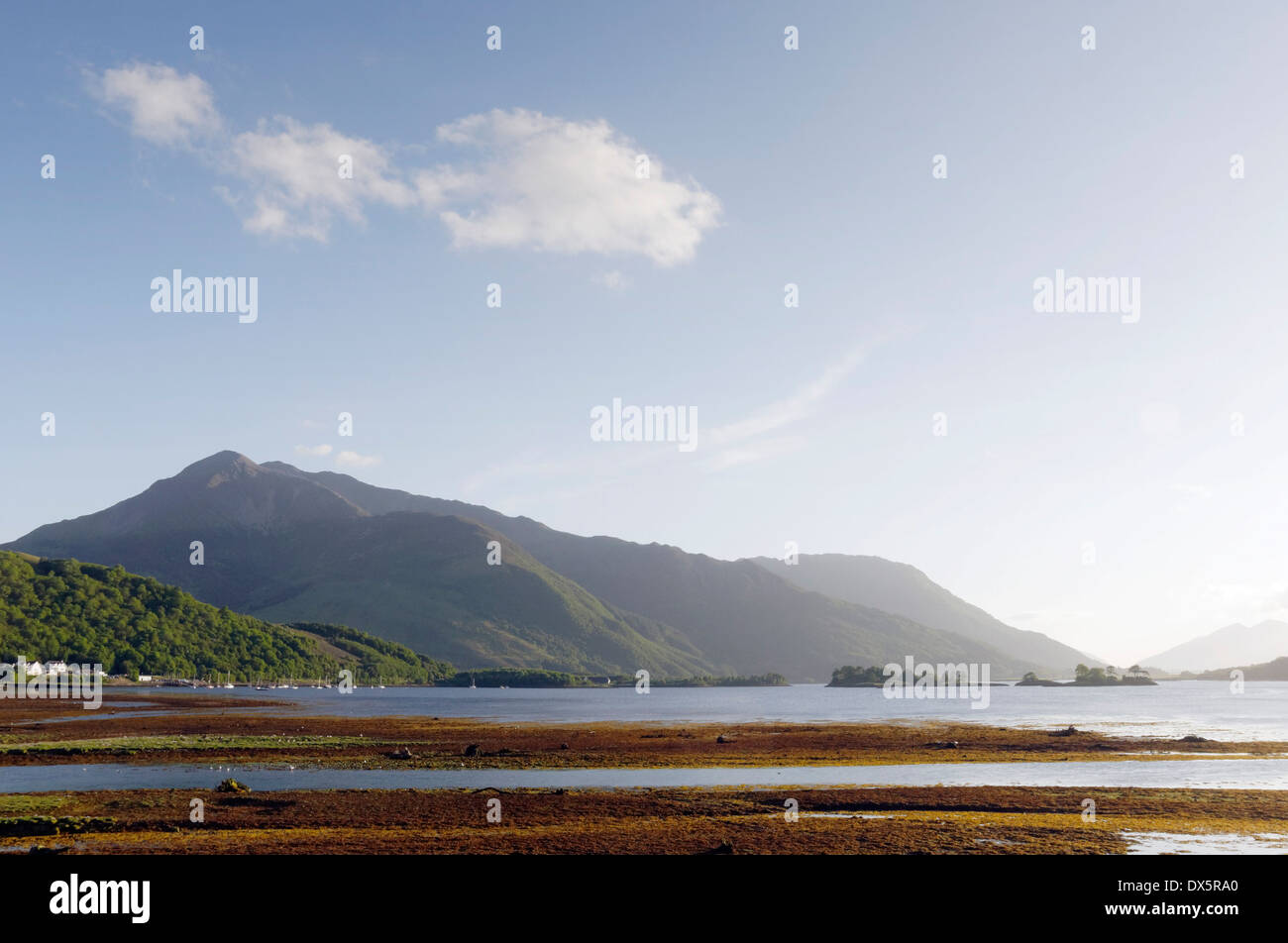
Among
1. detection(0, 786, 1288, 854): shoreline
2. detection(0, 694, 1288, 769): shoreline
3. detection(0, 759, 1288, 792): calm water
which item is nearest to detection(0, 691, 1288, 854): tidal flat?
detection(0, 786, 1288, 854): shoreline

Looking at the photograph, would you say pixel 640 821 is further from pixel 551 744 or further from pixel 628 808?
pixel 551 744

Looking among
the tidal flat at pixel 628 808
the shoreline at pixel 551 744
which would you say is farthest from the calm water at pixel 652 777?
the shoreline at pixel 551 744

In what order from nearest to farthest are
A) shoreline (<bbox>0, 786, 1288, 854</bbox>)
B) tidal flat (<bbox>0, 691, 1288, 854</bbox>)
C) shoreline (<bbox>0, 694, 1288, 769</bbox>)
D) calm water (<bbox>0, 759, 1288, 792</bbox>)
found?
shoreline (<bbox>0, 786, 1288, 854</bbox>), tidal flat (<bbox>0, 691, 1288, 854</bbox>), calm water (<bbox>0, 759, 1288, 792</bbox>), shoreline (<bbox>0, 694, 1288, 769</bbox>)

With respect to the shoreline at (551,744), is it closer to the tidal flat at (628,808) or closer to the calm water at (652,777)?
the tidal flat at (628,808)

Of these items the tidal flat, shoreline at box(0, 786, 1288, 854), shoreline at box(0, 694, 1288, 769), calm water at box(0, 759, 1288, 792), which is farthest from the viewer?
shoreline at box(0, 694, 1288, 769)

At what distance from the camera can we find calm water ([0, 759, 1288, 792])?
54.2 metres

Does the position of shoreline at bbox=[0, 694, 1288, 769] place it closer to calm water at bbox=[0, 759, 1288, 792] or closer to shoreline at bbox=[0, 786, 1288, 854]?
calm water at bbox=[0, 759, 1288, 792]

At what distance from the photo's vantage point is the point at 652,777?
5931cm

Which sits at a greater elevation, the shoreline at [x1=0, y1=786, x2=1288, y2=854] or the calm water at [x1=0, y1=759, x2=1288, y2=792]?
the shoreline at [x1=0, y1=786, x2=1288, y2=854]

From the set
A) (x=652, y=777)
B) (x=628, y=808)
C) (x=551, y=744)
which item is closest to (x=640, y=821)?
(x=628, y=808)

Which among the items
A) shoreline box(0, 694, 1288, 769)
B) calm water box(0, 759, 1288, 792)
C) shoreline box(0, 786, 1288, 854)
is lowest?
shoreline box(0, 694, 1288, 769)

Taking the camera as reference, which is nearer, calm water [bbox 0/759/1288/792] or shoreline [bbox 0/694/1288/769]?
calm water [bbox 0/759/1288/792]
